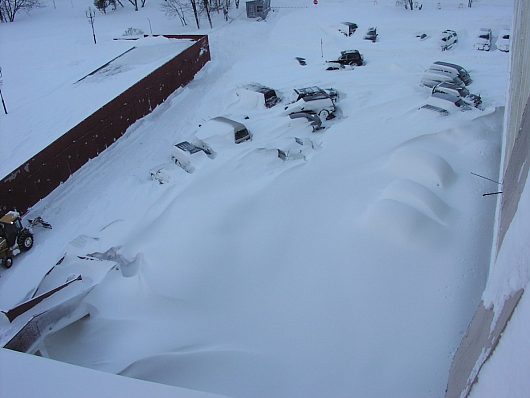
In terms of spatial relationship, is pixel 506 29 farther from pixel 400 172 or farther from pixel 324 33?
pixel 400 172

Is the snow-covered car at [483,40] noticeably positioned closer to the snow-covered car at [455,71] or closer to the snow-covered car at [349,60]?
the snow-covered car at [455,71]

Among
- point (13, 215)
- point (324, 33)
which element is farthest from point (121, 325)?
point (324, 33)

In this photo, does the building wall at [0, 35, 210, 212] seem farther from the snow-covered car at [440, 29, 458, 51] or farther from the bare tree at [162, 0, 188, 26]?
the bare tree at [162, 0, 188, 26]

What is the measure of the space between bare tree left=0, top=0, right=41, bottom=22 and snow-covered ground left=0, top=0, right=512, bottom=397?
897 inches

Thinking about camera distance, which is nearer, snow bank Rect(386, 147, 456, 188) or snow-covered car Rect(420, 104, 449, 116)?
snow bank Rect(386, 147, 456, 188)

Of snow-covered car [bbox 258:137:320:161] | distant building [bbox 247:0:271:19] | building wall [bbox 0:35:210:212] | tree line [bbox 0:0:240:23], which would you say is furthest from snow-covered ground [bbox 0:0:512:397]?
tree line [bbox 0:0:240:23]

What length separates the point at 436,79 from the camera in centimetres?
1986

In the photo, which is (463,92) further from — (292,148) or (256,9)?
(256,9)

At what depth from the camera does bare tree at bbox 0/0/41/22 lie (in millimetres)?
38581

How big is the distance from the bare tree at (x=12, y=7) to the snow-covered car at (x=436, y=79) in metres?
33.4

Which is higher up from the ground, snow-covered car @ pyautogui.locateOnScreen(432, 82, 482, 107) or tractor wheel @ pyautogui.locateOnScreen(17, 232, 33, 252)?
snow-covered car @ pyautogui.locateOnScreen(432, 82, 482, 107)

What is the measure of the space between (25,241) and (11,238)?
41 cm

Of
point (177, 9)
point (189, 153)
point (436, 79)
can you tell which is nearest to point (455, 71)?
point (436, 79)

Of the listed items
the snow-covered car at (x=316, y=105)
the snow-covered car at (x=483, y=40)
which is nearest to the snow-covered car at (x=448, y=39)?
the snow-covered car at (x=483, y=40)
